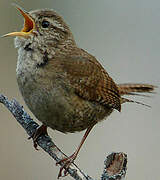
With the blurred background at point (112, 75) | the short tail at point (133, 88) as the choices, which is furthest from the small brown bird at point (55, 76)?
the blurred background at point (112, 75)

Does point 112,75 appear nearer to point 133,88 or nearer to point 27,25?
point 133,88

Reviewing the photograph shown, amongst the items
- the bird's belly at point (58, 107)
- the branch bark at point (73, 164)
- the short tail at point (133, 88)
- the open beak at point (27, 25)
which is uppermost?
the short tail at point (133, 88)

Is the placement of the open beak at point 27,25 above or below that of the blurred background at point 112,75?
below

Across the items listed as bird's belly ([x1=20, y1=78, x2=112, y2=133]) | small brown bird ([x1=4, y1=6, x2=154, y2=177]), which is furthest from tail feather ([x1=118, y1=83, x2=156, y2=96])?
bird's belly ([x1=20, y1=78, x2=112, y2=133])

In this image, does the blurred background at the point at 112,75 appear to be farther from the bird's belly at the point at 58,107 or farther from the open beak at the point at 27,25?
the open beak at the point at 27,25

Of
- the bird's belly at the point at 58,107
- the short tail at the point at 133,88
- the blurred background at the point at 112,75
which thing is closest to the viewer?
the bird's belly at the point at 58,107

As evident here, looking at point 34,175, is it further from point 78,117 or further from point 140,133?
point 78,117
